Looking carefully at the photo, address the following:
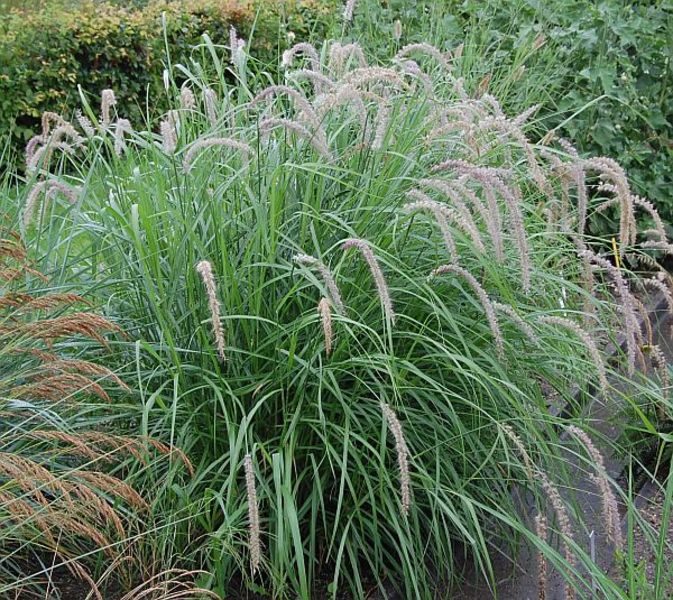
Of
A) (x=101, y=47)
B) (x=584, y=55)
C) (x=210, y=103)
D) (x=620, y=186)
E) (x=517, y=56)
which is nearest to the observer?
(x=620, y=186)

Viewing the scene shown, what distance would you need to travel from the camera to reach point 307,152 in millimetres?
3697

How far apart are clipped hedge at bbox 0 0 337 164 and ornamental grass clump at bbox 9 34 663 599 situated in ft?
14.5

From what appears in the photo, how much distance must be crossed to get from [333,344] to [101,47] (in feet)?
19.7

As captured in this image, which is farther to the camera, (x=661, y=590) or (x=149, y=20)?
(x=149, y=20)

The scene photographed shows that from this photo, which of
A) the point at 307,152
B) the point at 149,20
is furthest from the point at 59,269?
the point at 149,20

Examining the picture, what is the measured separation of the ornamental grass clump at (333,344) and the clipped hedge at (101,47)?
4405 millimetres

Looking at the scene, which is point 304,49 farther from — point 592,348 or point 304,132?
point 592,348

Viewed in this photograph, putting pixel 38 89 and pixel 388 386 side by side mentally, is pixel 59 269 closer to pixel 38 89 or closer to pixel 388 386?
pixel 388 386

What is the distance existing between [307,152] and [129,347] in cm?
99

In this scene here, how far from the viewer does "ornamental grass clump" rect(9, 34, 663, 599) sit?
3.04 m

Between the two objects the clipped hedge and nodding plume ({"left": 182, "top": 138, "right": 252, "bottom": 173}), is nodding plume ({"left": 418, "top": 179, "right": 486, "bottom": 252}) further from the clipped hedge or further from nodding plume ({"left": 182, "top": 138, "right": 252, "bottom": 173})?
the clipped hedge

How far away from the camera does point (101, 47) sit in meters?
8.36

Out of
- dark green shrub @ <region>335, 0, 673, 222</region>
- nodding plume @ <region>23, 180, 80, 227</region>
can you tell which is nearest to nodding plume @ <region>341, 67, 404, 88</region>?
nodding plume @ <region>23, 180, 80, 227</region>

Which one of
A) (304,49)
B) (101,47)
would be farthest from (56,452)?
(101,47)
